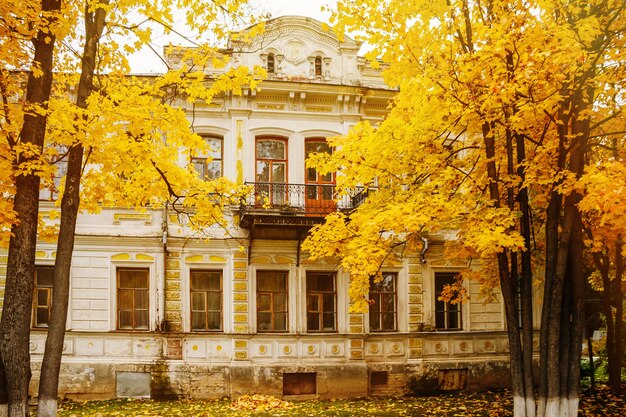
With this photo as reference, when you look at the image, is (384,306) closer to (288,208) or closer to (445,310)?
(445,310)

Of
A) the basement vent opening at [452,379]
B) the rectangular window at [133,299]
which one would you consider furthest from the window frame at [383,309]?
the rectangular window at [133,299]

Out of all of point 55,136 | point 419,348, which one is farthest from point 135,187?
point 419,348

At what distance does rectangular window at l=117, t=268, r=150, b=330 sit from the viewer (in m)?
15.7

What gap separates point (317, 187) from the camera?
16547 millimetres

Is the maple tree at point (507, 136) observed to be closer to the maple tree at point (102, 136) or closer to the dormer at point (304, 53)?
the maple tree at point (102, 136)

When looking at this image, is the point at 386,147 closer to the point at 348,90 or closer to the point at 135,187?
the point at 135,187

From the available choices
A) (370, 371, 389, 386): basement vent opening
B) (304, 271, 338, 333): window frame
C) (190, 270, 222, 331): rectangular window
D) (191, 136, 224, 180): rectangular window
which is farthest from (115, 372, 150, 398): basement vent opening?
(370, 371, 389, 386): basement vent opening

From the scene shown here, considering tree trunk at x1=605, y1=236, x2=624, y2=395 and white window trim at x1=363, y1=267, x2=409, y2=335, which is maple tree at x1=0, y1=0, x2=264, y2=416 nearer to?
white window trim at x1=363, y1=267, x2=409, y2=335

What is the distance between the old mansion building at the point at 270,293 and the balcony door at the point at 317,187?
0.04 m

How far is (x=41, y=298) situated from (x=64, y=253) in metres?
7.59

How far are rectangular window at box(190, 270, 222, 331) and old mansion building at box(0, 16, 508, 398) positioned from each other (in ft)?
0.12

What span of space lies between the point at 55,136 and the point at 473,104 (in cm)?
631

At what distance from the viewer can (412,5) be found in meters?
10.4

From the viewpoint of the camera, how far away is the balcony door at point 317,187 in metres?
16.2
